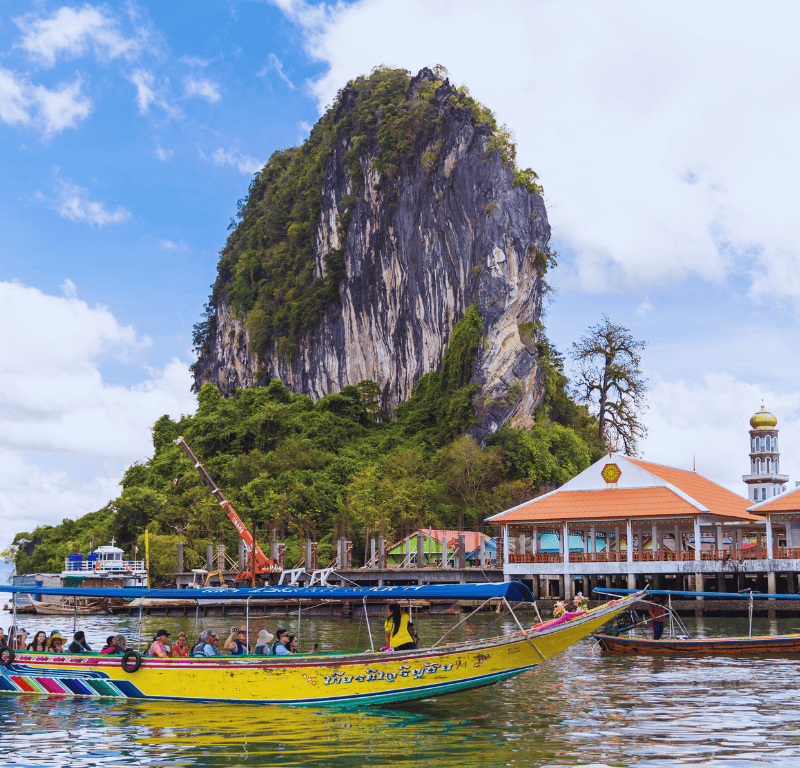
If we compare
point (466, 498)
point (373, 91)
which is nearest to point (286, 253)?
point (373, 91)

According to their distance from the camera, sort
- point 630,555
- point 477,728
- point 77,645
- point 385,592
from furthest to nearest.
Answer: point 630,555, point 77,645, point 385,592, point 477,728

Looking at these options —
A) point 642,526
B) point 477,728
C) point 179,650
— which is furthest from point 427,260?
point 477,728

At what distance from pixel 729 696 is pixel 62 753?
11045mm

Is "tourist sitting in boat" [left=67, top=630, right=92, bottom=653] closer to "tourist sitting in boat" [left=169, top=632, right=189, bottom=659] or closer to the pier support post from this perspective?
"tourist sitting in boat" [left=169, top=632, right=189, bottom=659]

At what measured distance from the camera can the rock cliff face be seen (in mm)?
69312

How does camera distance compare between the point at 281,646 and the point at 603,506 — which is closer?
the point at 281,646

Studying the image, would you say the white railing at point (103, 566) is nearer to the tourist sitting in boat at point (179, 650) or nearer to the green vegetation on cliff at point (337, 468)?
the green vegetation on cliff at point (337, 468)

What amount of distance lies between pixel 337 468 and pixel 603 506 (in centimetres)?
2802

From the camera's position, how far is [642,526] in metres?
44.9

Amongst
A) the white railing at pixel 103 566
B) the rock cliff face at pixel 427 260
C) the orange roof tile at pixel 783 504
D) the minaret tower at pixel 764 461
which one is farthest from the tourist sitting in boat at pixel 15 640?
the minaret tower at pixel 764 461

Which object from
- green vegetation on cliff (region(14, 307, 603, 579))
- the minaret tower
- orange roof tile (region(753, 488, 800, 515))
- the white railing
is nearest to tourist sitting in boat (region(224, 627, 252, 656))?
orange roof tile (region(753, 488, 800, 515))

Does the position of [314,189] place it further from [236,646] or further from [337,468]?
[236,646]

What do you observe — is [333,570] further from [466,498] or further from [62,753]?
[62,753]

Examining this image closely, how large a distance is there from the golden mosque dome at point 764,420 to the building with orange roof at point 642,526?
34.0 metres
